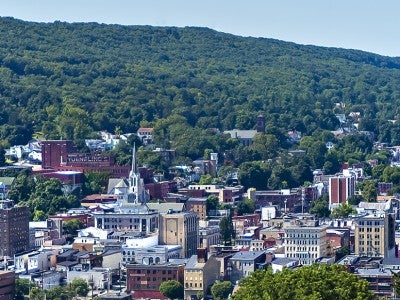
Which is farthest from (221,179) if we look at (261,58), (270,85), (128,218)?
(261,58)

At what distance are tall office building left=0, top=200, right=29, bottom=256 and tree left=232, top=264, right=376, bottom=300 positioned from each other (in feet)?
78.8

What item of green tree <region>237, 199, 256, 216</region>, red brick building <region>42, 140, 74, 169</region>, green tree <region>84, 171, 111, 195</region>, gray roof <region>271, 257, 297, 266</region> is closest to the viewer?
gray roof <region>271, 257, 297, 266</region>

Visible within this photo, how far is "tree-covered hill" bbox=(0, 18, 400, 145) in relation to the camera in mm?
104938

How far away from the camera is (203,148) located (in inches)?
3799

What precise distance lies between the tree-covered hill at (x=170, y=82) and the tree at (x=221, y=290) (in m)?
40.1

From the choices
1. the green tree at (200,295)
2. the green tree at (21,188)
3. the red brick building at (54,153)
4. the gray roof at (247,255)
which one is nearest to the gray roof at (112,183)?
the green tree at (21,188)

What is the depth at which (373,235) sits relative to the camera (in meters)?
62.0

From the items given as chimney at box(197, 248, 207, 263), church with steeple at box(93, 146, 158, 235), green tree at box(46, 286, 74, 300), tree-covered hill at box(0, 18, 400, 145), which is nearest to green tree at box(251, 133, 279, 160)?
tree-covered hill at box(0, 18, 400, 145)

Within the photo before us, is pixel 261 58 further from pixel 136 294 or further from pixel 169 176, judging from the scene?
pixel 136 294

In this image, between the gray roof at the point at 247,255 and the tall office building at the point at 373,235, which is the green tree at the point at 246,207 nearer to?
the tall office building at the point at 373,235

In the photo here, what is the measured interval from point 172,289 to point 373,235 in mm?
8989

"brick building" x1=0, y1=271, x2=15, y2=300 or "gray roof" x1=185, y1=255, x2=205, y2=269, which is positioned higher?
"gray roof" x1=185, y1=255, x2=205, y2=269

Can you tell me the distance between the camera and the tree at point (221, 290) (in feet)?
181

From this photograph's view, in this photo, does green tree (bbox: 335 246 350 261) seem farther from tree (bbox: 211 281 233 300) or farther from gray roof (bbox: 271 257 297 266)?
tree (bbox: 211 281 233 300)
